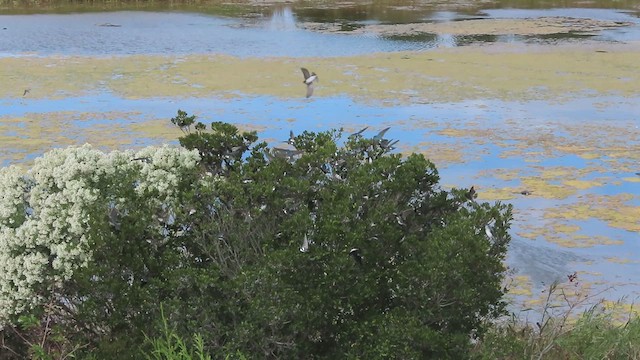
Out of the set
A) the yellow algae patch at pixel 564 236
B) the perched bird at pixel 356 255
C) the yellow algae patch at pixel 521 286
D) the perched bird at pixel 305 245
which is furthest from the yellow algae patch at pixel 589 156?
the perched bird at pixel 305 245

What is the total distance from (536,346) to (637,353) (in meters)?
0.37

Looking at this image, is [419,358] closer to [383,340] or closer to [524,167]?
[383,340]

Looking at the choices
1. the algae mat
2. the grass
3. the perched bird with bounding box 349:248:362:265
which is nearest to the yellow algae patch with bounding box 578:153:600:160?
the algae mat

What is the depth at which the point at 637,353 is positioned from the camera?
2.82 metres

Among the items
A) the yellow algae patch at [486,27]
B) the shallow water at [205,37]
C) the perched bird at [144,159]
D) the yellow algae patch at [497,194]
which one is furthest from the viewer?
the yellow algae patch at [486,27]

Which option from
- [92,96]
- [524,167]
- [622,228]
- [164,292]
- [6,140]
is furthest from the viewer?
[92,96]

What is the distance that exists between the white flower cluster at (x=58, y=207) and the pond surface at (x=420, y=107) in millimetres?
1906

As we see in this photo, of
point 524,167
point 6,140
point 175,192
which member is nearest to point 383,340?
point 175,192

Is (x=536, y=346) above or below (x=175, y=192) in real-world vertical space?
below

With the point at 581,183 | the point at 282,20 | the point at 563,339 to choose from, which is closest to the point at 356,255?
the point at 563,339

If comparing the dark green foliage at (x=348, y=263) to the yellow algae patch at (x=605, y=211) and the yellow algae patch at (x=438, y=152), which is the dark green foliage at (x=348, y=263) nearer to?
the yellow algae patch at (x=605, y=211)

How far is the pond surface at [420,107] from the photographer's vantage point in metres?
4.57

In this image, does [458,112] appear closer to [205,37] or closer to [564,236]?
[564,236]

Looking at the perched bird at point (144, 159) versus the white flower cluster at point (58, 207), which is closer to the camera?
the white flower cluster at point (58, 207)
